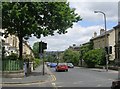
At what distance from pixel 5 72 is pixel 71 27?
9.30m

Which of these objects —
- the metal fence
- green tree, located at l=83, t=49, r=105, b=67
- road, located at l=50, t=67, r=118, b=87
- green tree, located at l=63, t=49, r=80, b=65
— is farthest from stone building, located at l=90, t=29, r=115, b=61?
the metal fence

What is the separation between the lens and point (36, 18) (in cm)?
3741

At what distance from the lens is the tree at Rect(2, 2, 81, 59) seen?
1375 inches

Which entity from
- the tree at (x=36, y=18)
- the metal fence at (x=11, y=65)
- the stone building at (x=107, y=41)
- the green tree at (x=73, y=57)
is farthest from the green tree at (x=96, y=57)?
the metal fence at (x=11, y=65)

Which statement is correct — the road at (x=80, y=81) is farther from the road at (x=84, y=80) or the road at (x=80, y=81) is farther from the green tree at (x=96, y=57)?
the green tree at (x=96, y=57)

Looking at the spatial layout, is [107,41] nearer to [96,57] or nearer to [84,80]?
[96,57]

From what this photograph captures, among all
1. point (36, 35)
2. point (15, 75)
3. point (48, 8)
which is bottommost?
point (15, 75)

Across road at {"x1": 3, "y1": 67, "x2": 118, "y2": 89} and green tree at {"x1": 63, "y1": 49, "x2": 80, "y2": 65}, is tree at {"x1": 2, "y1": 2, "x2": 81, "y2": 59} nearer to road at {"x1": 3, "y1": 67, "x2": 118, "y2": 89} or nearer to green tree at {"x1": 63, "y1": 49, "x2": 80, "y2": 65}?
road at {"x1": 3, "y1": 67, "x2": 118, "y2": 89}

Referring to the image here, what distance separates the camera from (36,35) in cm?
3766

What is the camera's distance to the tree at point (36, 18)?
34.9 metres

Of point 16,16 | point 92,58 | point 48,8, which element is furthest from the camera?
point 92,58

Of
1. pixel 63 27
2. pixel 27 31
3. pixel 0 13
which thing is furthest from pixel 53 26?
pixel 0 13

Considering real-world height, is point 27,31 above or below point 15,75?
above

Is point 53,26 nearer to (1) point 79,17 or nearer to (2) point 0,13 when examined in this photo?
(1) point 79,17
